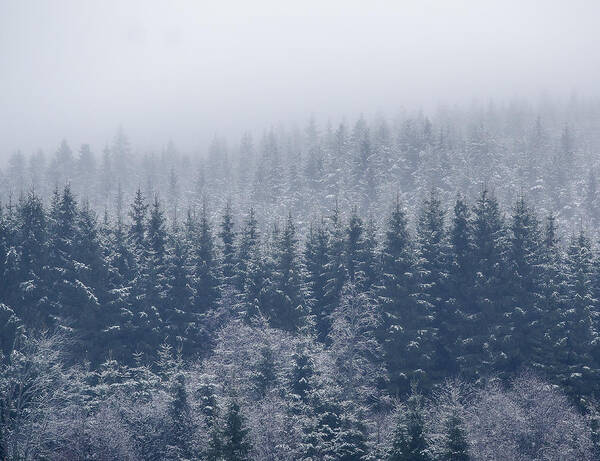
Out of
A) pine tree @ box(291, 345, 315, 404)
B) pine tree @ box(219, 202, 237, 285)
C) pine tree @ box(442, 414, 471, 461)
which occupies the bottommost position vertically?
pine tree @ box(442, 414, 471, 461)

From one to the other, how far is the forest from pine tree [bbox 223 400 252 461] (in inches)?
3.9

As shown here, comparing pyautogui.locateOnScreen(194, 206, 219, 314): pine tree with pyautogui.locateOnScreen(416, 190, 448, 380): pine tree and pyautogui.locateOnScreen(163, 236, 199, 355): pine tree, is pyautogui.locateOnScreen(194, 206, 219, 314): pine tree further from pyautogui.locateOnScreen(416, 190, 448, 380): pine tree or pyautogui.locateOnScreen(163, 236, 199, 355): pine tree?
pyautogui.locateOnScreen(416, 190, 448, 380): pine tree

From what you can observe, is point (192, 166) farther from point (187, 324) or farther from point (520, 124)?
point (187, 324)

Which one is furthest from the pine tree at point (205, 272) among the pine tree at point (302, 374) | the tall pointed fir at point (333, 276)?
the pine tree at point (302, 374)

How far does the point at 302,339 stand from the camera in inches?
1656

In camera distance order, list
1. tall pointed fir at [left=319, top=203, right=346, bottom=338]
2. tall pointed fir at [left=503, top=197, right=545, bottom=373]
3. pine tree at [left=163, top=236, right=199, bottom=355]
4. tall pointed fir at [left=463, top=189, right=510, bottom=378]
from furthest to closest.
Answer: tall pointed fir at [left=319, top=203, right=346, bottom=338] < pine tree at [left=163, top=236, right=199, bottom=355] < tall pointed fir at [left=503, top=197, right=545, bottom=373] < tall pointed fir at [left=463, top=189, right=510, bottom=378]

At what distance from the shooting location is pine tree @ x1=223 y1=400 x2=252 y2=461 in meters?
29.4

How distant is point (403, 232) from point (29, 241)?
31.2 meters

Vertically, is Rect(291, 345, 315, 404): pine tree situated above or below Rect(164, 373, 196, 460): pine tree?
above

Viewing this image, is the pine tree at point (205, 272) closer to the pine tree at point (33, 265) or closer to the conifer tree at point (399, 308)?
the pine tree at point (33, 265)

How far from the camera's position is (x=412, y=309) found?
46000mm

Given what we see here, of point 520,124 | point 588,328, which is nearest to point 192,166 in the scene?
point 520,124

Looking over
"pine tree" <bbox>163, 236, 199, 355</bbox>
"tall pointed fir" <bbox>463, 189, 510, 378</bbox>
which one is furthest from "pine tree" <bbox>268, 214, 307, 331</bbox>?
"tall pointed fir" <bbox>463, 189, 510, 378</bbox>

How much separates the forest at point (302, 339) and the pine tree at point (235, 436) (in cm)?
10
